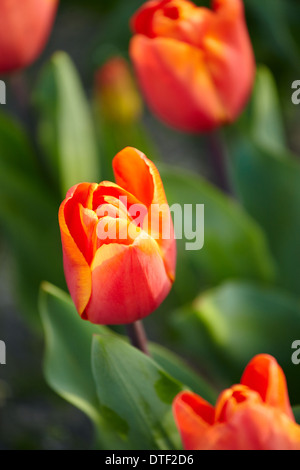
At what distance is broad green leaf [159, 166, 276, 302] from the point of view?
63 centimetres

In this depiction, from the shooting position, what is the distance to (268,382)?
357 mm

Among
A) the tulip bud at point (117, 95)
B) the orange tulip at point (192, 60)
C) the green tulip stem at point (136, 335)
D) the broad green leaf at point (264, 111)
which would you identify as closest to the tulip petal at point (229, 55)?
the orange tulip at point (192, 60)

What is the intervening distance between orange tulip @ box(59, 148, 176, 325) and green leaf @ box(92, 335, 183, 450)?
A: 33 millimetres

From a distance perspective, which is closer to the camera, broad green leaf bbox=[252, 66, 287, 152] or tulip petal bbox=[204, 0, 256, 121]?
tulip petal bbox=[204, 0, 256, 121]

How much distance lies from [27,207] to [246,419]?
1.52ft

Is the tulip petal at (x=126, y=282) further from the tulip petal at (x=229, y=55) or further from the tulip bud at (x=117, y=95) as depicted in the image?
the tulip bud at (x=117, y=95)

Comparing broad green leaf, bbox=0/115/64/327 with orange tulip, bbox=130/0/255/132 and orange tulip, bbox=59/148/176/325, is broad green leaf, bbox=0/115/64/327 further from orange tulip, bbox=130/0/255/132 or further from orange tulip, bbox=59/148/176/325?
orange tulip, bbox=59/148/176/325

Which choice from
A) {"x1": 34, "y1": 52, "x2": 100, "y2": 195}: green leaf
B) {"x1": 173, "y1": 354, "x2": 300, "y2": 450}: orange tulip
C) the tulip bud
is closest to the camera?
{"x1": 173, "y1": 354, "x2": 300, "y2": 450}: orange tulip

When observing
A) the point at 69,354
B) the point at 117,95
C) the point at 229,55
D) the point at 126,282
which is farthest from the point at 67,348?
the point at 117,95

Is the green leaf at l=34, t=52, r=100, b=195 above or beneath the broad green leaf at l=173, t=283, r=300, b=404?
above

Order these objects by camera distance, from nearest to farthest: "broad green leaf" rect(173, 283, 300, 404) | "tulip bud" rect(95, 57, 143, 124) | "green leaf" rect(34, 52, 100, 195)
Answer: "broad green leaf" rect(173, 283, 300, 404) < "green leaf" rect(34, 52, 100, 195) < "tulip bud" rect(95, 57, 143, 124)

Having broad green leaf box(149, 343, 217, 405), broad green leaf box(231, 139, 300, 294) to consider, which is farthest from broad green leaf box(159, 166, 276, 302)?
broad green leaf box(149, 343, 217, 405)

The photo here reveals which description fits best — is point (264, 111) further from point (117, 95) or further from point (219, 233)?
point (117, 95)

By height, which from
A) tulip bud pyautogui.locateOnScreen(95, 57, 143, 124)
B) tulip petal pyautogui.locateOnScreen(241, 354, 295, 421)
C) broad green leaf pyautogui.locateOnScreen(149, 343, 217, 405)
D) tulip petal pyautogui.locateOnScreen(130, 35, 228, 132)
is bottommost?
broad green leaf pyautogui.locateOnScreen(149, 343, 217, 405)
